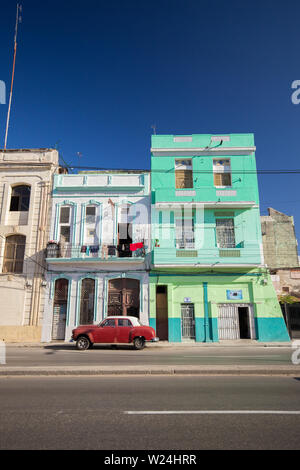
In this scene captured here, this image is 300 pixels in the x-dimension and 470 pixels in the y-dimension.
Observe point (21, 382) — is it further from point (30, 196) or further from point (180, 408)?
point (30, 196)

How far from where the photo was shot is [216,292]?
20.4m

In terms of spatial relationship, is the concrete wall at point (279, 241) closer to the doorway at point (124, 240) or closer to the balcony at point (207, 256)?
the balcony at point (207, 256)

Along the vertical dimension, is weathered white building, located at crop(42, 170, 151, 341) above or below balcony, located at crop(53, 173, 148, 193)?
below

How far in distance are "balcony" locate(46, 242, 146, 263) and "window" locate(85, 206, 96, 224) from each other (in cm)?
217

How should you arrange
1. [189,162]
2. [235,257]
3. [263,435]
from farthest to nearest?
[189,162]
[235,257]
[263,435]

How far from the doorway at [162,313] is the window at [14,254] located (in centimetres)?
1041

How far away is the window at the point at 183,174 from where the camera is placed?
882 inches

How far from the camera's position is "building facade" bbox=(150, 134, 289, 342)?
2003 centimetres

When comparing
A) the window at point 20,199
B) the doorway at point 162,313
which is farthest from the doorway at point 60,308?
the window at point 20,199

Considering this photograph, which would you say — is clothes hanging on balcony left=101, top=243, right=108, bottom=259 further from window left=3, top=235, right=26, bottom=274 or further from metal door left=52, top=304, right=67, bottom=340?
window left=3, top=235, right=26, bottom=274

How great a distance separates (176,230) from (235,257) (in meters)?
4.64

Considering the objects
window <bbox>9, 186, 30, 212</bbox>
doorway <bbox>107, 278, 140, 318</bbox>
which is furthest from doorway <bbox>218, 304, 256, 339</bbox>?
window <bbox>9, 186, 30, 212</bbox>
